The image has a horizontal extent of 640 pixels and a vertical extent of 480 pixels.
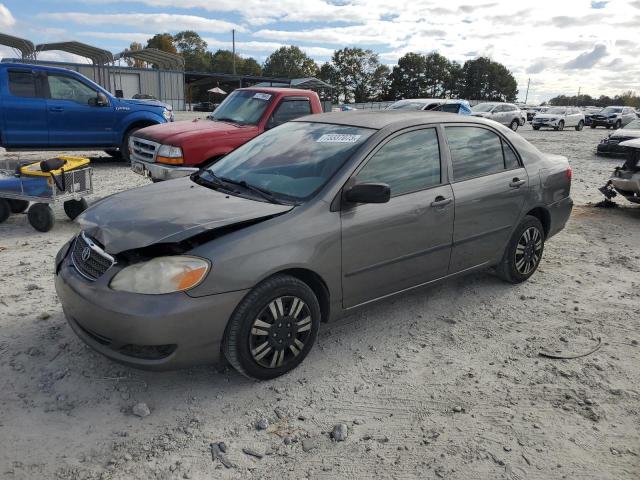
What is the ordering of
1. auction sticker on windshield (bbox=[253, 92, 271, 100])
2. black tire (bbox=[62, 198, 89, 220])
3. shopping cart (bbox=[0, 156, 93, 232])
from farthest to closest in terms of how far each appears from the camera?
auction sticker on windshield (bbox=[253, 92, 271, 100]) < black tire (bbox=[62, 198, 89, 220]) < shopping cart (bbox=[0, 156, 93, 232])

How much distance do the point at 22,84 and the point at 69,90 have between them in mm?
851

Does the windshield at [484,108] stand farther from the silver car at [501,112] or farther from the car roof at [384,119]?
the car roof at [384,119]

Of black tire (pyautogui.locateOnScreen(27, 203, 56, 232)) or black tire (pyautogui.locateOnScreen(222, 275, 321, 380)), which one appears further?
black tire (pyautogui.locateOnScreen(27, 203, 56, 232))

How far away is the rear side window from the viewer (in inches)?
404

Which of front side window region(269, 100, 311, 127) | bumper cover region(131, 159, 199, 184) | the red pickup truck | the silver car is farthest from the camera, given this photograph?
the silver car

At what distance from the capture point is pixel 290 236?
3.13 m

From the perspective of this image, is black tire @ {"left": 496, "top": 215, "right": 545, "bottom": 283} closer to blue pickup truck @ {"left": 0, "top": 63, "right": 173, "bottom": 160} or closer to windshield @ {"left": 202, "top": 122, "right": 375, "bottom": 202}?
windshield @ {"left": 202, "top": 122, "right": 375, "bottom": 202}

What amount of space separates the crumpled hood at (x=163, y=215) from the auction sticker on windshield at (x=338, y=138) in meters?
0.79

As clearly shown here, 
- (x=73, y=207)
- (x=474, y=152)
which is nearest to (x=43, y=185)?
(x=73, y=207)

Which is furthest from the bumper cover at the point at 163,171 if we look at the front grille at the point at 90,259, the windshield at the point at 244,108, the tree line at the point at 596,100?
the tree line at the point at 596,100

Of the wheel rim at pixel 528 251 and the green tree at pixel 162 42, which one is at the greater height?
the green tree at pixel 162 42

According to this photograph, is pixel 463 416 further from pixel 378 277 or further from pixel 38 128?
pixel 38 128

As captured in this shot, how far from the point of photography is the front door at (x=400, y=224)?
3484 mm

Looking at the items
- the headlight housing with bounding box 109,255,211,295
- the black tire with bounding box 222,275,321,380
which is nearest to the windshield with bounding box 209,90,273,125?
the black tire with bounding box 222,275,321,380
